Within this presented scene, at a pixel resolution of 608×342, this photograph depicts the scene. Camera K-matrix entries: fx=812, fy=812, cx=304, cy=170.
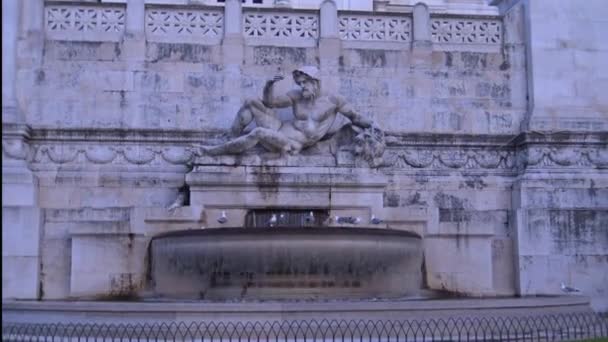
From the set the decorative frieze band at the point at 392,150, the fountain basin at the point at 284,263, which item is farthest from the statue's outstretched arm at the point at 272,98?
the fountain basin at the point at 284,263

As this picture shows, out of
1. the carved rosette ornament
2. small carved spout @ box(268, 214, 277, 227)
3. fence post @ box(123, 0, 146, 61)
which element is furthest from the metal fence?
fence post @ box(123, 0, 146, 61)

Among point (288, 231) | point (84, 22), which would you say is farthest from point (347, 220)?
point (84, 22)

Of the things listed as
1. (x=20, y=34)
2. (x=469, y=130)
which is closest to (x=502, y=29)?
(x=469, y=130)

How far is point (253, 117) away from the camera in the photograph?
18.0 m

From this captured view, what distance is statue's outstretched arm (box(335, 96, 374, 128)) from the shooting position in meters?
18.2

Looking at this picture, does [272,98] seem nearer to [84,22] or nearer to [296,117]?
[296,117]

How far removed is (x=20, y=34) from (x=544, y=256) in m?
13.0

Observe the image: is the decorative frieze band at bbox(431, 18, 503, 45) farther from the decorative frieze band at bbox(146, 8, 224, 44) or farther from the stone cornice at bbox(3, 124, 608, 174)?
the decorative frieze band at bbox(146, 8, 224, 44)

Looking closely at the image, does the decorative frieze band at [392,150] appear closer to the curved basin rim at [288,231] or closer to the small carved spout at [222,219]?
the small carved spout at [222,219]

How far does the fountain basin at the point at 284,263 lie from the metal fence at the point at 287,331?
273 cm

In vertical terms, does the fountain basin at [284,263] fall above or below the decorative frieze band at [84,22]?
below

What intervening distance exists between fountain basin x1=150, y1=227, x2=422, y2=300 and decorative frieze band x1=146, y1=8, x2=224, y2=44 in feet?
17.9

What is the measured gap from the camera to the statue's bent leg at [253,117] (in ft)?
58.7

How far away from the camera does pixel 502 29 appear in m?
20.3
